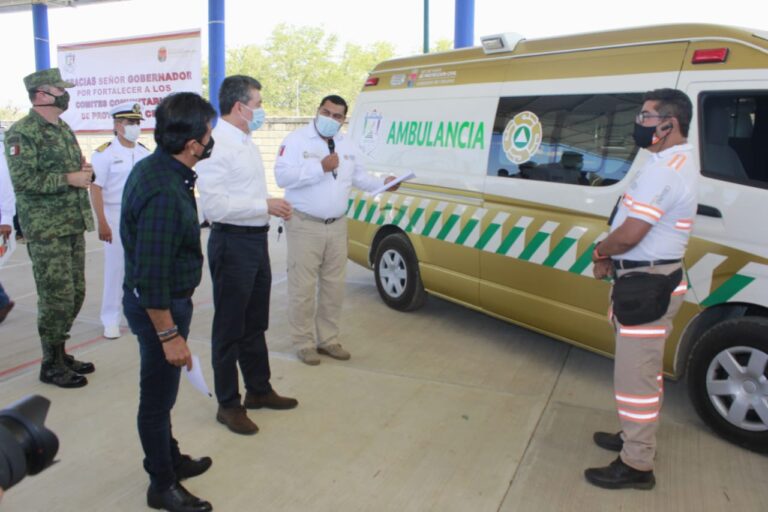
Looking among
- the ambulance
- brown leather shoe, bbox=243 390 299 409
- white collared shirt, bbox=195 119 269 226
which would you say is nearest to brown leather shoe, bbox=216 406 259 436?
Result: brown leather shoe, bbox=243 390 299 409

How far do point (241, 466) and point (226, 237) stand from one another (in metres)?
1.22

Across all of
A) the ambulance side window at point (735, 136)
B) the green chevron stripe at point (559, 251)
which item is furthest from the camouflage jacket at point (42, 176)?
the ambulance side window at point (735, 136)

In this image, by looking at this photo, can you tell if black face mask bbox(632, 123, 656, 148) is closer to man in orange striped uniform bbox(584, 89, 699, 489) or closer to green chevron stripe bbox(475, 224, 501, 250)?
man in orange striped uniform bbox(584, 89, 699, 489)

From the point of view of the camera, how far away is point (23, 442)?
133 centimetres

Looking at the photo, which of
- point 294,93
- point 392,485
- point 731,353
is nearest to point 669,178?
point 731,353

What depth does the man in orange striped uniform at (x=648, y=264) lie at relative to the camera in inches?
109

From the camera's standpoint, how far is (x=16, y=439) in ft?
4.30

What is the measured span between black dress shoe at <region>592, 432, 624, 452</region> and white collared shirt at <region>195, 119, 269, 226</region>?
7.36ft

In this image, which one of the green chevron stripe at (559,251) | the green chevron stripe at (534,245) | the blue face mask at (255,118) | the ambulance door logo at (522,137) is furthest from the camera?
the ambulance door logo at (522,137)

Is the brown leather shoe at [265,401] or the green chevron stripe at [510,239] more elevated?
the green chevron stripe at [510,239]

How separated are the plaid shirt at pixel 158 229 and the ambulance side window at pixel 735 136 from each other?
2.75 meters

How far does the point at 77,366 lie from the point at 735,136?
443cm

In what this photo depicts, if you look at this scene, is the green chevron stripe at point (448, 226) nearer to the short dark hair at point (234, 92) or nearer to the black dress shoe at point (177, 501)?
the short dark hair at point (234, 92)

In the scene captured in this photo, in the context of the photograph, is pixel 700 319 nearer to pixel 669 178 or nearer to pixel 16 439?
pixel 669 178
